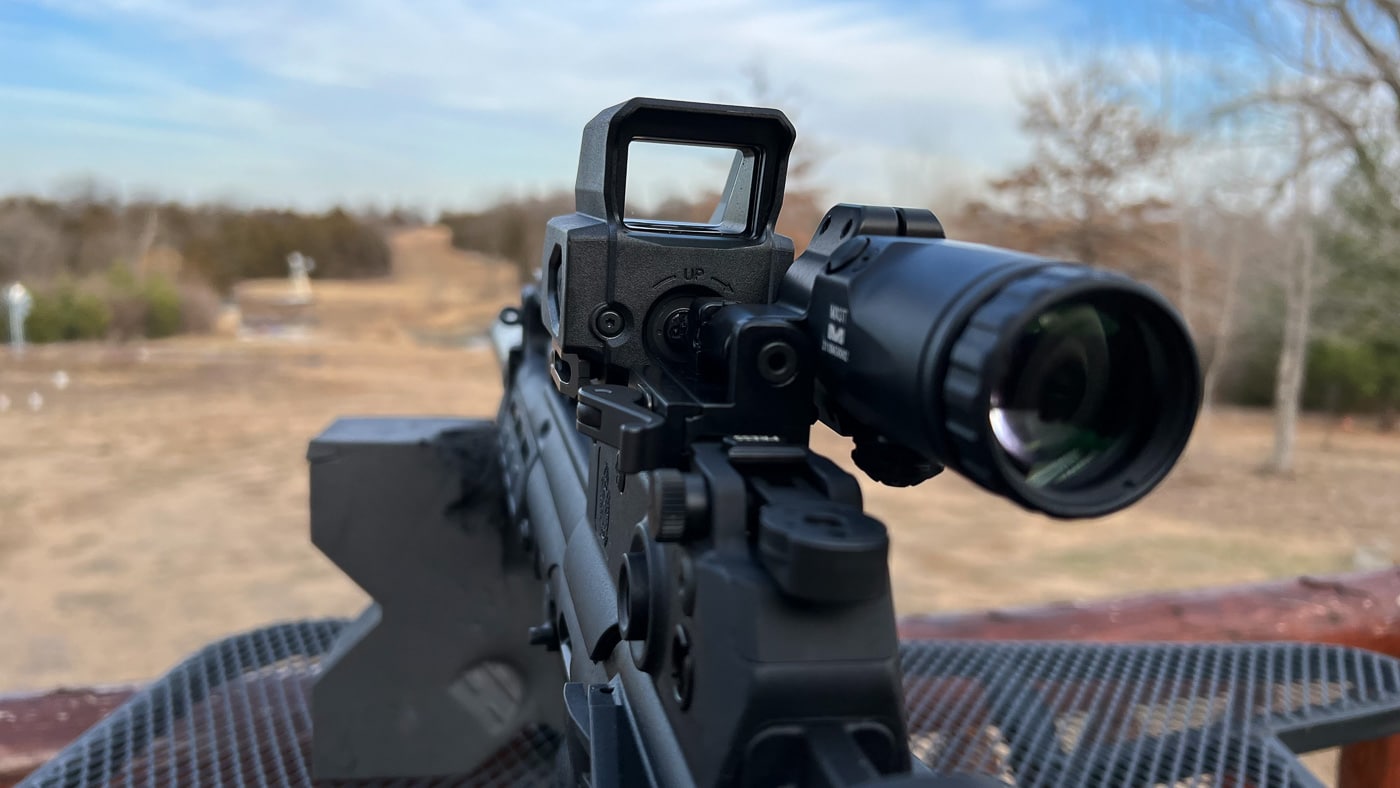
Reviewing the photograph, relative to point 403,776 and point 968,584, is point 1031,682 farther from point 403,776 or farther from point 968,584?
point 968,584

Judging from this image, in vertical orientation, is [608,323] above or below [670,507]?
above

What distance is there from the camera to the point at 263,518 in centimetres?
685

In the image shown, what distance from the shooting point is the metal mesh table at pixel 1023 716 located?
5.66ft

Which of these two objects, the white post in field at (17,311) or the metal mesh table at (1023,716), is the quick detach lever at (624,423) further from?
the white post in field at (17,311)

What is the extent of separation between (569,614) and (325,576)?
5141mm

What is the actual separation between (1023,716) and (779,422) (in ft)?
4.38

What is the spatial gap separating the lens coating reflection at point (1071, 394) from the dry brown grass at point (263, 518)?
15.8 feet

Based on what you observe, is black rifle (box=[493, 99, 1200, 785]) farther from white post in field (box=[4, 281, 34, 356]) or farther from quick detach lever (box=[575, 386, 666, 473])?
white post in field (box=[4, 281, 34, 356])

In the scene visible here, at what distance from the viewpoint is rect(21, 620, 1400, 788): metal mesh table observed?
1.73m

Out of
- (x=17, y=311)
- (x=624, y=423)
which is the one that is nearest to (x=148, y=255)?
(x=17, y=311)

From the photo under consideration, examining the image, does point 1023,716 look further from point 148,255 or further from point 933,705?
point 148,255

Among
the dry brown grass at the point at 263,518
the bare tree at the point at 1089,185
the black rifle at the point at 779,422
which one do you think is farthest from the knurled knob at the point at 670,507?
the bare tree at the point at 1089,185

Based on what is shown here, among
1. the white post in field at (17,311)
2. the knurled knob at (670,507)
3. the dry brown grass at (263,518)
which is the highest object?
the knurled knob at (670,507)

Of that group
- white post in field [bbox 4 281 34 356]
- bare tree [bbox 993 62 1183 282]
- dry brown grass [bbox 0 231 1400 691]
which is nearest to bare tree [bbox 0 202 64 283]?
white post in field [bbox 4 281 34 356]
